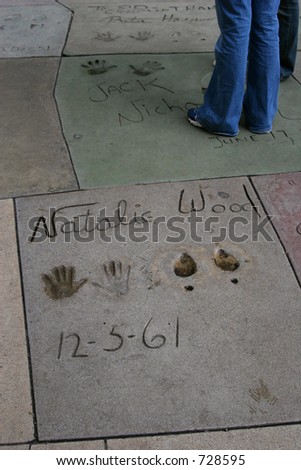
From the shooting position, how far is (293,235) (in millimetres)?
2469

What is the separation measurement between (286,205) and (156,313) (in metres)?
0.89

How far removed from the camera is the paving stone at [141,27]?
4.20m

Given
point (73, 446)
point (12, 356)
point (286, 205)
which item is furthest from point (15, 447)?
point (286, 205)

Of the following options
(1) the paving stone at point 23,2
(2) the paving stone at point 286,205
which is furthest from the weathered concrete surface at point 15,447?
(1) the paving stone at point 23,2

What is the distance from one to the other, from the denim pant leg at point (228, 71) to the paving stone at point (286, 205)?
46 centimetres

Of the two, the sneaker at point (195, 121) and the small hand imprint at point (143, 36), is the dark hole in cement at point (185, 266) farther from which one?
the small hand imprint at point (143, 36)

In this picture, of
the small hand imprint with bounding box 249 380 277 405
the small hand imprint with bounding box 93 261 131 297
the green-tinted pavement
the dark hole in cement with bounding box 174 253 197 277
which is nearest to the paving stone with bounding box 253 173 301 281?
the green-tinted pavement

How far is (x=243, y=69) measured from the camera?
293cm

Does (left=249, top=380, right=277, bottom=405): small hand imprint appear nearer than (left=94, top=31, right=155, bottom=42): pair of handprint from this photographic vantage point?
Yes

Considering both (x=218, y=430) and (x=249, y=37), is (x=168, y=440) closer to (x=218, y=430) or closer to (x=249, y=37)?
(x=218, y=430)

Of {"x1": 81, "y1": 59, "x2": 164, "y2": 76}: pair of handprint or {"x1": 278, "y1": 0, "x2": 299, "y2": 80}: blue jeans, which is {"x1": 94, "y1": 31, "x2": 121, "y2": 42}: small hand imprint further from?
{"x1": 278, "y1": 0, "x2": 299, "y2": 80}: blue jeans

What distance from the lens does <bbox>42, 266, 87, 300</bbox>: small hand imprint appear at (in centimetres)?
219

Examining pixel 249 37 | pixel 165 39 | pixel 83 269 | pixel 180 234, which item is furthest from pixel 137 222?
pixel 165 39

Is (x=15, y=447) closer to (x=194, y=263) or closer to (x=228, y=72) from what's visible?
(x=194, y=263)
